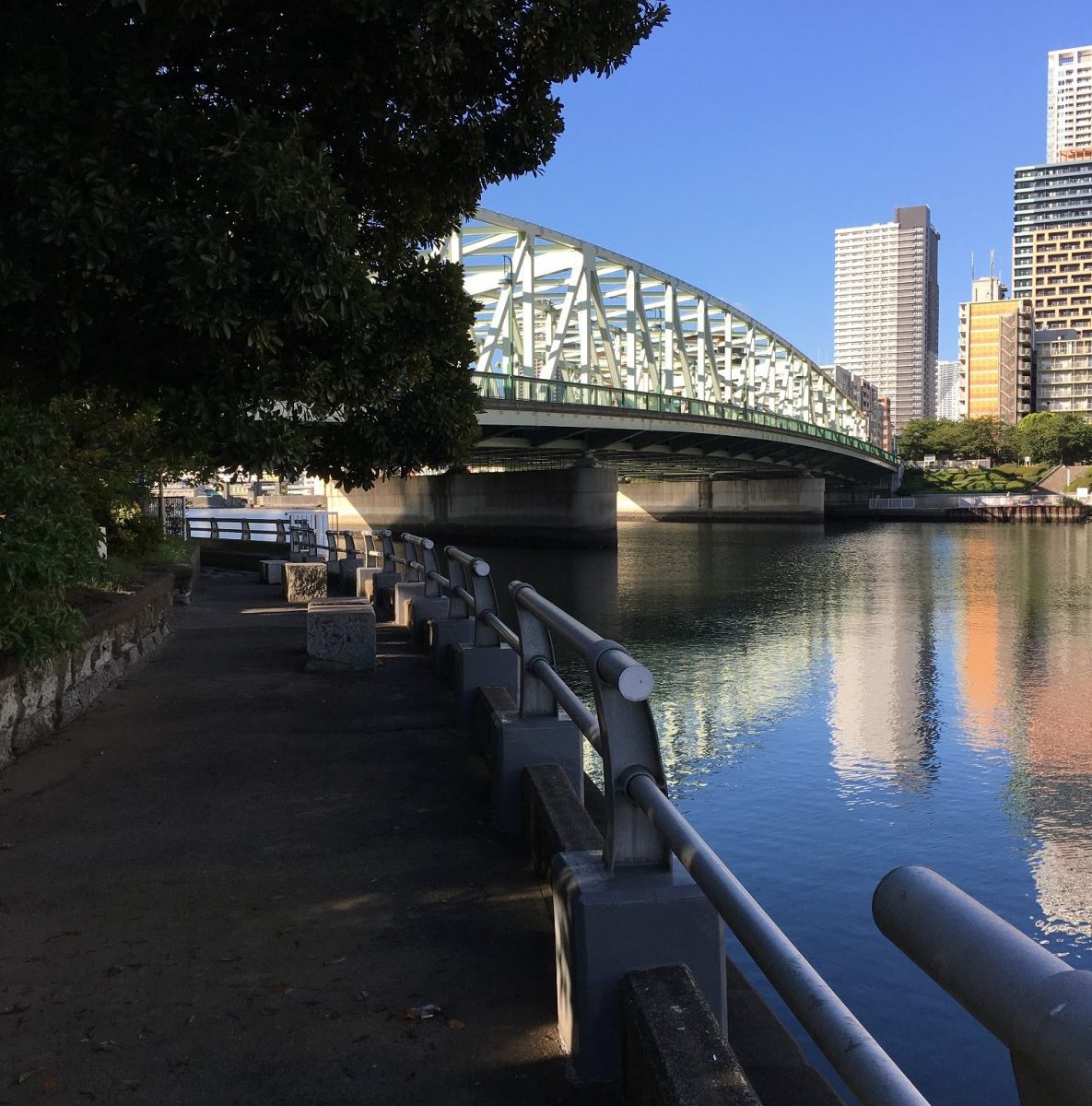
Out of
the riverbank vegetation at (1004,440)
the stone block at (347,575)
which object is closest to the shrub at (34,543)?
the stone block at (347,575)

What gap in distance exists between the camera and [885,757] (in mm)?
13211

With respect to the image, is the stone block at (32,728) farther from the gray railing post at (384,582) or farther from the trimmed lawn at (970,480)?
the trimmed lawn at (970,480)

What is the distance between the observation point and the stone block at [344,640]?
9500mm

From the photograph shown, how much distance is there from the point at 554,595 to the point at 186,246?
27.1 metres

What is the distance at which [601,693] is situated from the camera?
3.21 meters

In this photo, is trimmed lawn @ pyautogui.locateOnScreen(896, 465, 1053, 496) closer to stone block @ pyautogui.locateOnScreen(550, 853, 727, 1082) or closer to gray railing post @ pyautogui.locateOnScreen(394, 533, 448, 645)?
gray railing post @ pyautogui.locateOnScreen(394, 533, 448, 645)

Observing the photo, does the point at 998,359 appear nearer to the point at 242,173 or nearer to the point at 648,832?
the point at 242,173

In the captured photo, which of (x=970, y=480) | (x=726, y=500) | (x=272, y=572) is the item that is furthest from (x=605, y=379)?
(x=272, y=572)

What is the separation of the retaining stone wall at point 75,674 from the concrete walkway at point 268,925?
17 centimetres

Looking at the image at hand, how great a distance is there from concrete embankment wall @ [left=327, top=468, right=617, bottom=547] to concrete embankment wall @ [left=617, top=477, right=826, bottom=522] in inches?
1393

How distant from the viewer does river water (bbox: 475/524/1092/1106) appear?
7.50m

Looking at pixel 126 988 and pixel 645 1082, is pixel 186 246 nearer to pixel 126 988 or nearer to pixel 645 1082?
pixel 126 988

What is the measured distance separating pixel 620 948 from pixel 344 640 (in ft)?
22.2

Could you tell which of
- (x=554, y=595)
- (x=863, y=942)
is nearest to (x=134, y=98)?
(x=863, y=942)
